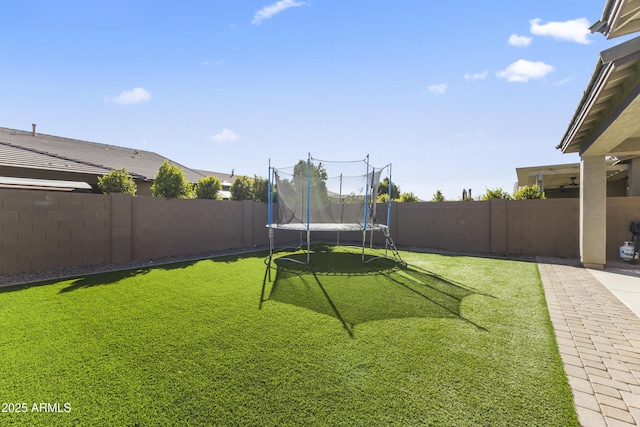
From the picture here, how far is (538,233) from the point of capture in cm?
690

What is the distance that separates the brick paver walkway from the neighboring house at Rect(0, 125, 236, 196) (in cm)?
943

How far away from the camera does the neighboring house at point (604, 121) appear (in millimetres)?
2447

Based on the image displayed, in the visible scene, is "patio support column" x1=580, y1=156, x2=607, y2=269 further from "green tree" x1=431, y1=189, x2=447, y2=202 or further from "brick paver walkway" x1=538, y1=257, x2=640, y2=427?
"green tree" x1=431, y1=189, x2=447, y2=202

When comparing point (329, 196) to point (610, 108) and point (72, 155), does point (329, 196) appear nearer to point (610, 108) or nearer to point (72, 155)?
point (610, 108)

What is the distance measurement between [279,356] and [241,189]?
7.56 metres

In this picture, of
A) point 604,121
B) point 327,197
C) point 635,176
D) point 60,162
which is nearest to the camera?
point 604,121

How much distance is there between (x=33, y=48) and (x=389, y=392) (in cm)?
861

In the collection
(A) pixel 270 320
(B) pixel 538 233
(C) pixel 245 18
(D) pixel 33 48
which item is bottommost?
(A) pixel 270 320

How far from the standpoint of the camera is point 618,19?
2273 millimetres

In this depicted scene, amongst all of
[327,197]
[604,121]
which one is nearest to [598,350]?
[604,121]

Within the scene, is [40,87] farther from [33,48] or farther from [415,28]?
[415,28]

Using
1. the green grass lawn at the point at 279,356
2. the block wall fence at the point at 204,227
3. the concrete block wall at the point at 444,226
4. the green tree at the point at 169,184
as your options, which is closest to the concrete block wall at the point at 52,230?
the block wall fence at the point at 204,227

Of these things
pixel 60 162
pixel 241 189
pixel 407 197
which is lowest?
pixel 407 197

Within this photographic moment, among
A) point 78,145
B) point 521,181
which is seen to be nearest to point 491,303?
point 521,181
